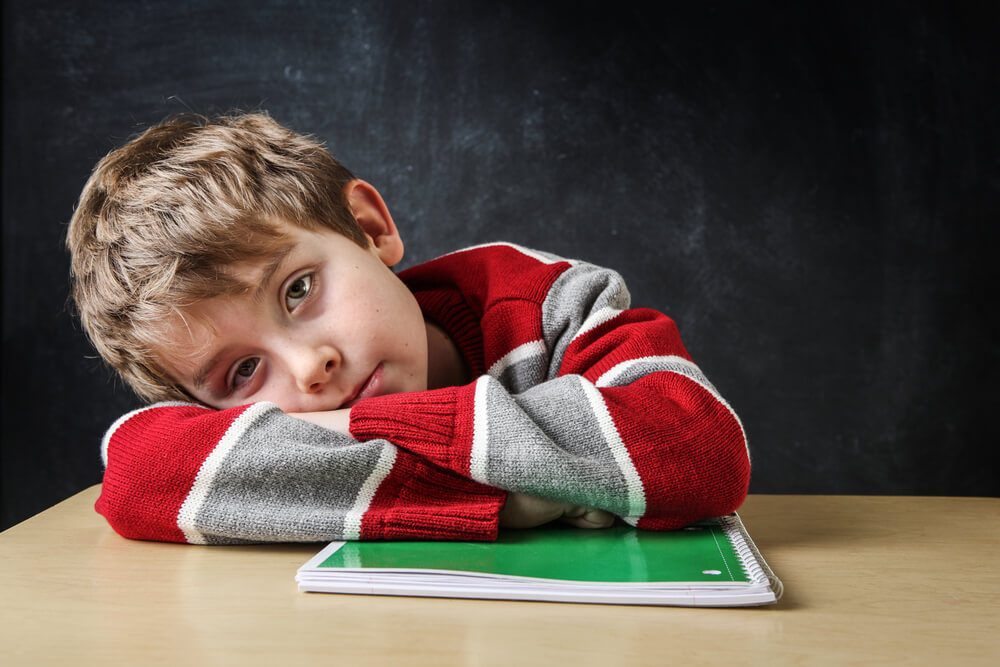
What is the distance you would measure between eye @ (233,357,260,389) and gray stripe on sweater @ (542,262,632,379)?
11.4 inches

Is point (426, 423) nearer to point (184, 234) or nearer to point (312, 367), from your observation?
point (312, 367)

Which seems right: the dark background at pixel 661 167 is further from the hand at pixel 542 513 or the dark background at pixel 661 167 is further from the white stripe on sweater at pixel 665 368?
the hand at pixel 542 513

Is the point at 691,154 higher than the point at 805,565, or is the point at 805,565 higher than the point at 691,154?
the point at 691,154

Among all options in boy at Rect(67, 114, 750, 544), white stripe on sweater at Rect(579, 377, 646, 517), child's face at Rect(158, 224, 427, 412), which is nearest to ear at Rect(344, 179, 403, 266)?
boy at Rect(67, 114, 750, 544)

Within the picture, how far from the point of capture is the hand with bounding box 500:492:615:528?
2.07ft

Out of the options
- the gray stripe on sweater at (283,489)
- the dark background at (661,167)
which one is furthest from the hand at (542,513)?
the dark background at (661,167)

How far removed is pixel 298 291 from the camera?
786 millimetres

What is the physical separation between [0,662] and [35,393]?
1533 millimetres

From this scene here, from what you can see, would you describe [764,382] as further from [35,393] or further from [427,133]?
[35,393]

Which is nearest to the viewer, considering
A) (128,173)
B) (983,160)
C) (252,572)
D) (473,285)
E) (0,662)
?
(0,662)

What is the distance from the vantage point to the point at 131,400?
5.87ft

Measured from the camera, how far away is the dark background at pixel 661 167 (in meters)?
1.73

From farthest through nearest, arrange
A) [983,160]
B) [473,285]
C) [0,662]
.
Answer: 1. [983,160]
2. [473,285]
3. [0,662]

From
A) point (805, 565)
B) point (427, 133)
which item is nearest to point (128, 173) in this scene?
point (805, 565)
